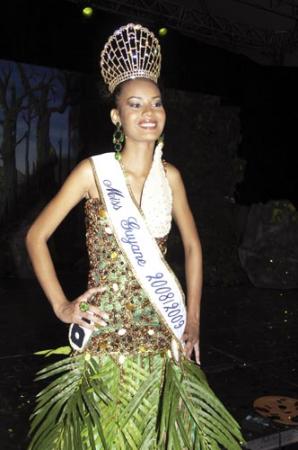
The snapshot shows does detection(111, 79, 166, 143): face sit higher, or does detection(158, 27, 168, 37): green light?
detection(158, 27, 168, 37): green light

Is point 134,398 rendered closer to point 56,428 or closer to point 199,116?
point 56,428

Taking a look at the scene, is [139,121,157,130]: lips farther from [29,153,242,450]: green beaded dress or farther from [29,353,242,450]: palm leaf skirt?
[29,353,242,450]: palm leaf skirt

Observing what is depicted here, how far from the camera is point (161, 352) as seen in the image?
1739 millimetres

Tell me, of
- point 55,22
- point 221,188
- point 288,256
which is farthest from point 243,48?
point 55,22

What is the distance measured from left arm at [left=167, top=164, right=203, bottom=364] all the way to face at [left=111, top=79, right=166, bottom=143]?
21 centimetres

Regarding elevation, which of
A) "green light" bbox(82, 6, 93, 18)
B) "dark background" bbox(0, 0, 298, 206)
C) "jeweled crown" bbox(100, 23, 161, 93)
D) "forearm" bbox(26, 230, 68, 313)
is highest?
"green light" bbox(82, 6, 93, 18)

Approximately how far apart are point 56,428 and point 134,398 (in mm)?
244

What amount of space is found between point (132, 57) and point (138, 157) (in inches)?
12.5

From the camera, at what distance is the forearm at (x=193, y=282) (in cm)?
188

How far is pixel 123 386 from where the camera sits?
169cm

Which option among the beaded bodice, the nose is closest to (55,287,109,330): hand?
the beaded bodice

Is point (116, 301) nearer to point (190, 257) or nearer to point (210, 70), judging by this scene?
point (190, 257)

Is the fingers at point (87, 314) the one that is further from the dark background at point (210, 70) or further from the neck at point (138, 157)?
the dark background at point (210, 70)

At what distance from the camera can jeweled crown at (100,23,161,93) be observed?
1.74m
